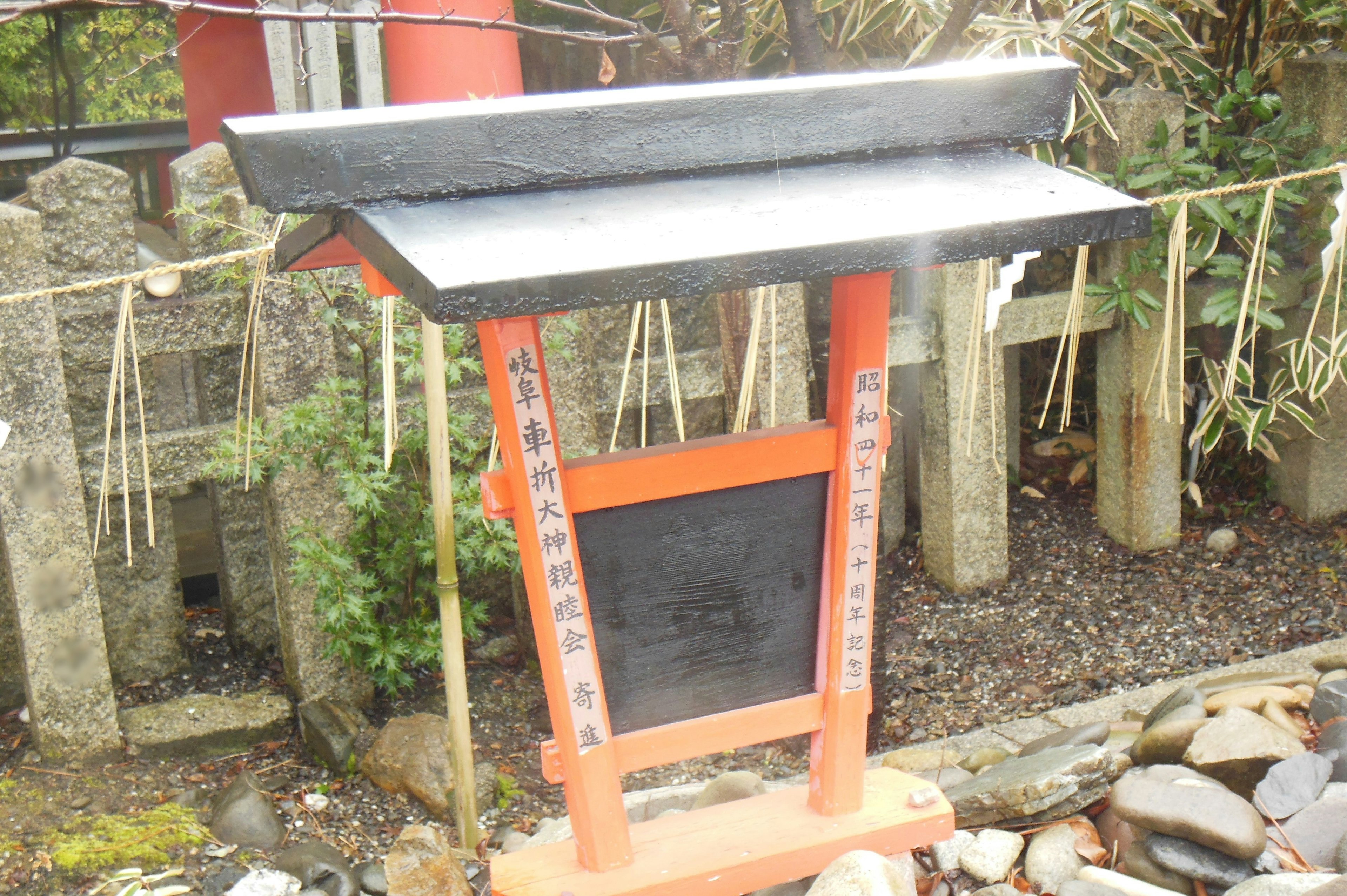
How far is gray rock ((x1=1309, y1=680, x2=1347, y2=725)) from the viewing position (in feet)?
9.75

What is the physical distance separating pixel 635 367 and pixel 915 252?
211 cm

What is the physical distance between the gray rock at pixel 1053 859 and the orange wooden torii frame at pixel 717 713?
0.25m

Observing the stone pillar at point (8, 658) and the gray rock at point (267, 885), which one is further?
the stone pillar at point (8, 658)

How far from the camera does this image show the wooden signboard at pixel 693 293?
1743 millimetres

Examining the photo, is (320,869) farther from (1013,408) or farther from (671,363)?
(1013,408)

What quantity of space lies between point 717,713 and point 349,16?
1938mm

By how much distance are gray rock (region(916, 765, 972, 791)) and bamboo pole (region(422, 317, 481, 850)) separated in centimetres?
119

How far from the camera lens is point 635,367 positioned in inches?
152

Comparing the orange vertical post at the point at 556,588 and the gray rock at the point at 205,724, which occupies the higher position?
the orange vertical post at the point at 556,588

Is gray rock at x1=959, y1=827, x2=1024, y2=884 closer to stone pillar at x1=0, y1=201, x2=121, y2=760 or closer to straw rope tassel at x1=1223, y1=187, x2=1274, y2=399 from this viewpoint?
straw rope tassel at x1=1223, y1=187, x2=1274, y2=399

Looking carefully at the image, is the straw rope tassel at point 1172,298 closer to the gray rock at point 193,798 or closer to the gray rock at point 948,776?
the gray rock at point 948,776

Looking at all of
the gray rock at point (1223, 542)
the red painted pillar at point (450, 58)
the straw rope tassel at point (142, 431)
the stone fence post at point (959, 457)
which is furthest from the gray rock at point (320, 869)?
the gray rock at point (1223, 542)

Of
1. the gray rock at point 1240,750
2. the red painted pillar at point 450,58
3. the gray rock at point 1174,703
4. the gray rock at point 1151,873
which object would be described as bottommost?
the gray rock at point 1174,703

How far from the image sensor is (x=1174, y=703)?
3.31 m
